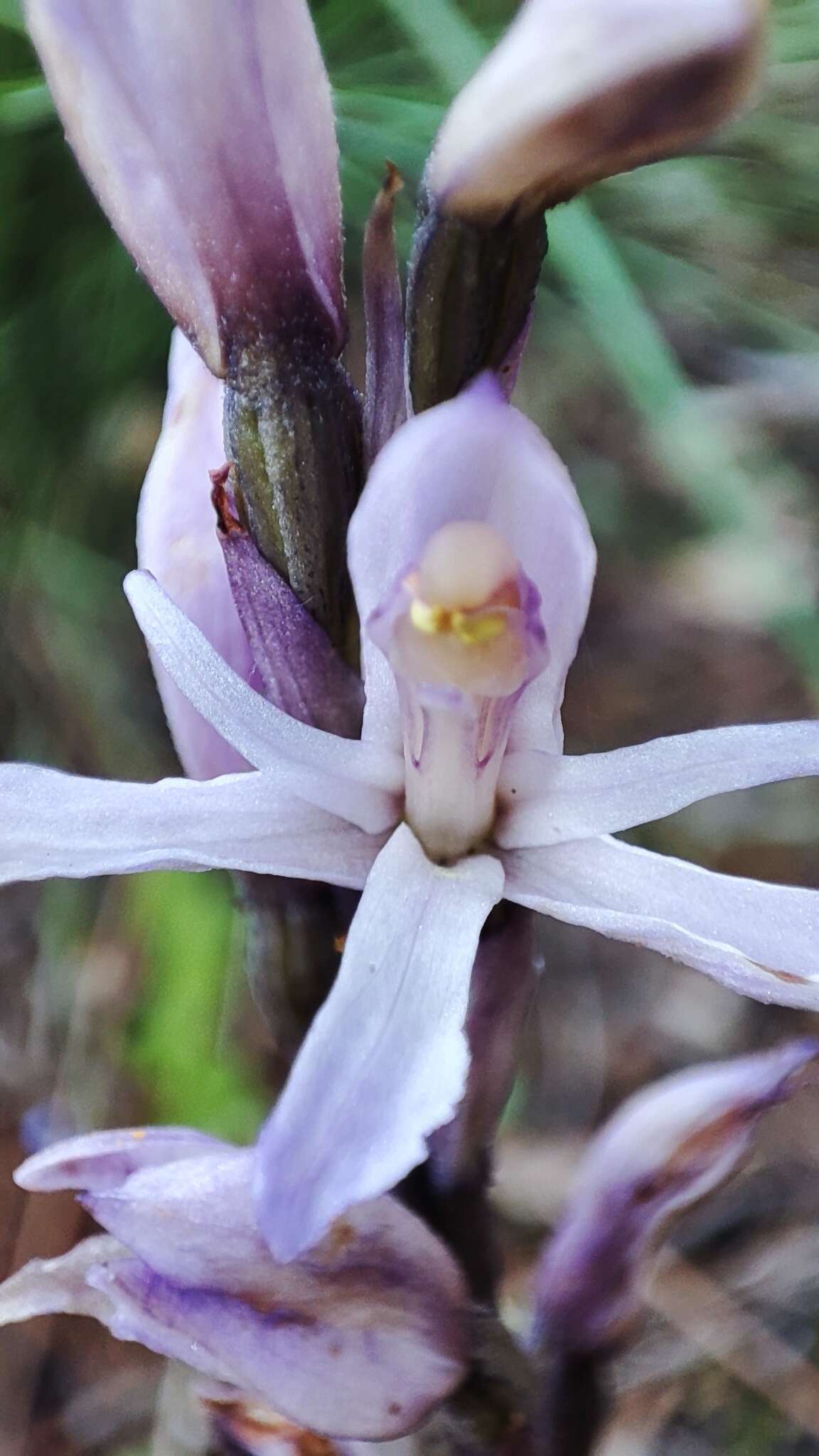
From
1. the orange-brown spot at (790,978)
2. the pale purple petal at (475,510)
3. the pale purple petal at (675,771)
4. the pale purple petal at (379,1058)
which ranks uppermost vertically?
the pale purple petal at (475,510)

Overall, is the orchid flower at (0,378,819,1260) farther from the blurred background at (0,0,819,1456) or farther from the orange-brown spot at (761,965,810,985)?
the blurred background at (0,0,819,1456)

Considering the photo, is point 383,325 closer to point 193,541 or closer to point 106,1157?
point 193,541

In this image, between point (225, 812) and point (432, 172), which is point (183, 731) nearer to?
point (225, 812)

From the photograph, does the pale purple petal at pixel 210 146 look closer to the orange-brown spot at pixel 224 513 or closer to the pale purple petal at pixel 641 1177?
the orange-brown spot at pixel 224 513

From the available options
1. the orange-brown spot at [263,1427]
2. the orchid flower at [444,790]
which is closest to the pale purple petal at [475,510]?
the orchid flower at [444,790]

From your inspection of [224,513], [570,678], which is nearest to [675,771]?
[224,513]
